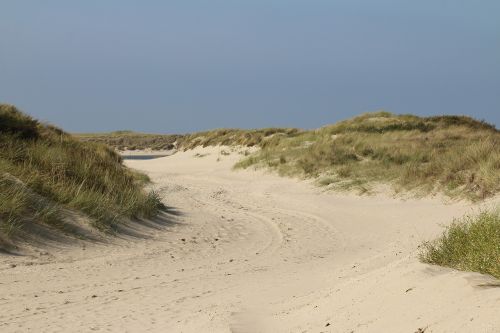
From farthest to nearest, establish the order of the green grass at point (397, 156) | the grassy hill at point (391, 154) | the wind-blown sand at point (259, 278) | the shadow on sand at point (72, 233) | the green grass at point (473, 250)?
the grassy hill at point (391, 154) → the green grass at point (397, 156) → the shadow on sand at point (72, 233) → the green grass at point (473, 250) → the wind-blown sand at point (259, 278)

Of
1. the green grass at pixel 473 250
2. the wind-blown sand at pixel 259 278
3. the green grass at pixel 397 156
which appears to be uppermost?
the green grass at pixel 397 156

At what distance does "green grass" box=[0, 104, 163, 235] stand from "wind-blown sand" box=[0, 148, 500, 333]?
0.70 meters

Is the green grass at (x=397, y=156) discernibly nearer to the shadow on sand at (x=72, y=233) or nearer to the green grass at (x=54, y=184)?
the green grass at (x=54, y=184)

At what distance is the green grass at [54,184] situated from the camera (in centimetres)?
1011

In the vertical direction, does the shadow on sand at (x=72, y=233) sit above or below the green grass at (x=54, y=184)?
below

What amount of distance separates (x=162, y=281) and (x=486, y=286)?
15.7 feet

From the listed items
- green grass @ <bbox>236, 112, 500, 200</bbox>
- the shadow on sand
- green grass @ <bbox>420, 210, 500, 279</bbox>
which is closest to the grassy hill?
green grass @ <bbox>236, 112, 500, 200</bbox>

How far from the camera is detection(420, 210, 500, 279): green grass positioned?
18.1 ft

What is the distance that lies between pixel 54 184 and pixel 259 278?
18.0ft

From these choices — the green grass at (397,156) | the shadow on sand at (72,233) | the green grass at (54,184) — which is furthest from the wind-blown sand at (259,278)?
the green grass at (397,156)

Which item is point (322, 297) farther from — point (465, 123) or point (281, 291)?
point (465, 123)

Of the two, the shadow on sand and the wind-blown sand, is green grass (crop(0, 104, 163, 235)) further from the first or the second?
the wind-blown sand

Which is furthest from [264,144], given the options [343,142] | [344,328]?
[344,328]

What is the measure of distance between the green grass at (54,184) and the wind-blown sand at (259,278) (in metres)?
0.70
